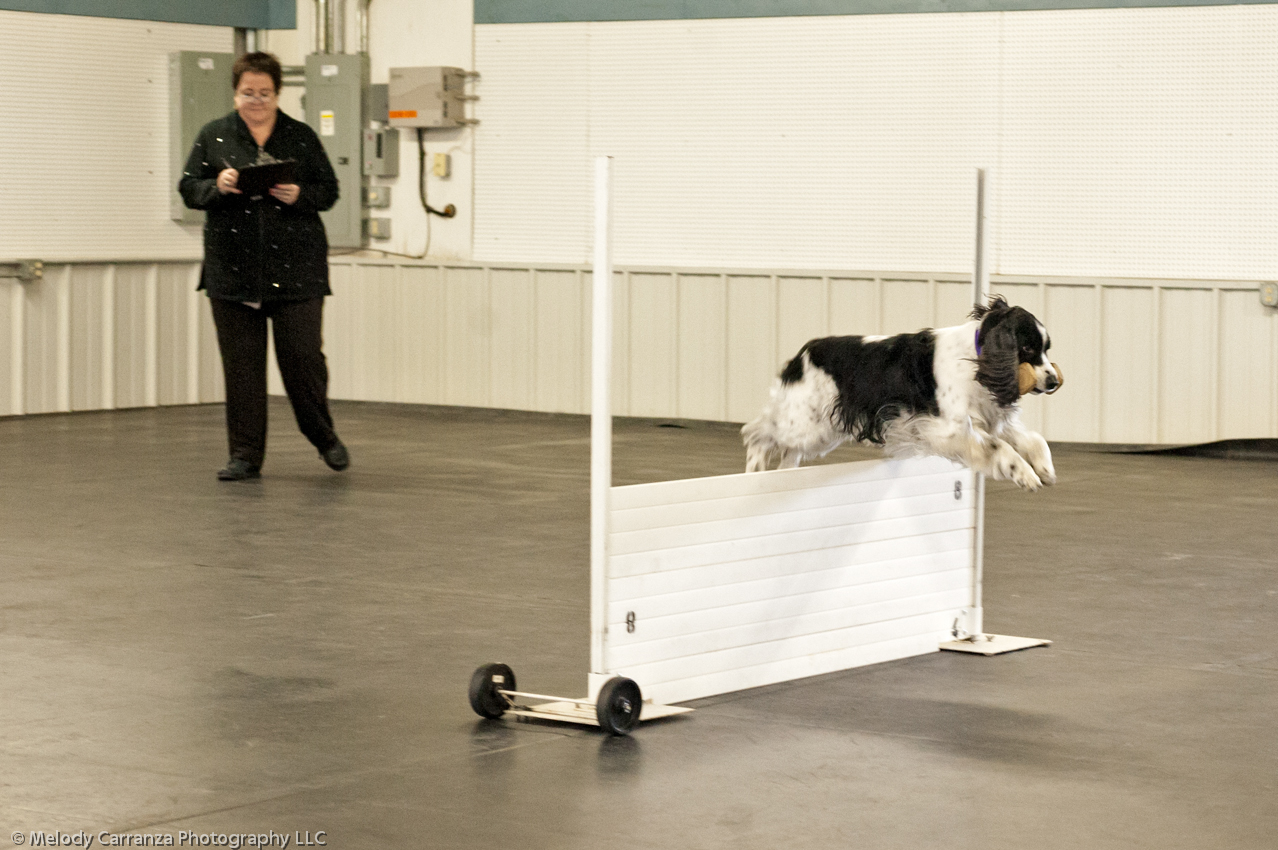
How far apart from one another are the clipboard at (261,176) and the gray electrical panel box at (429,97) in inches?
178

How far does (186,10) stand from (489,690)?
10.1m

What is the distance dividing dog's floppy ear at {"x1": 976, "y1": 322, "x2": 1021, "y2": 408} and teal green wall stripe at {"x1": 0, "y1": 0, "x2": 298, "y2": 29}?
910 centimetres

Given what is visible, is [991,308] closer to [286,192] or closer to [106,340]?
[286,192]

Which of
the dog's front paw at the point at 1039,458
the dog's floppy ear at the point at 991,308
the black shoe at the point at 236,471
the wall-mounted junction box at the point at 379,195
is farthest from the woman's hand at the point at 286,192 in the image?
the wall-mounted junction box at the point at 379,195

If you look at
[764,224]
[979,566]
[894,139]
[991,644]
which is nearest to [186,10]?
[764,224]

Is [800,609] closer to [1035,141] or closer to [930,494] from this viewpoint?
[930,494]

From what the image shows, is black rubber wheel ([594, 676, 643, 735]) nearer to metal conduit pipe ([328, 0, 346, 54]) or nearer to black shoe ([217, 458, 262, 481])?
black shoe ([217, 458, 262, 481])

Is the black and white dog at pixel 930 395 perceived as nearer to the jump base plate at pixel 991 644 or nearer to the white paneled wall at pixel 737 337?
the jump base plate at pixel 991 644

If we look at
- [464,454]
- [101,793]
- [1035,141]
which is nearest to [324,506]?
[464,454]

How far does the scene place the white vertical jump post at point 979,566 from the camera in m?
5.38

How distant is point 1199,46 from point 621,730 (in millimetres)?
7503

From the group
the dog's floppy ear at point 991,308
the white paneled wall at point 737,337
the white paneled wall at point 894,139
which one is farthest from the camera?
the white paneled wall at point 737,337

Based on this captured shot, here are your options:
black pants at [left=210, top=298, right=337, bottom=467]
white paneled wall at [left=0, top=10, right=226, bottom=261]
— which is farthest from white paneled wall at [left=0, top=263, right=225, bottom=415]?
black pants at [left=210, top=298, right=337, bottom=467]

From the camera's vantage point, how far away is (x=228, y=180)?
832 centimetres
